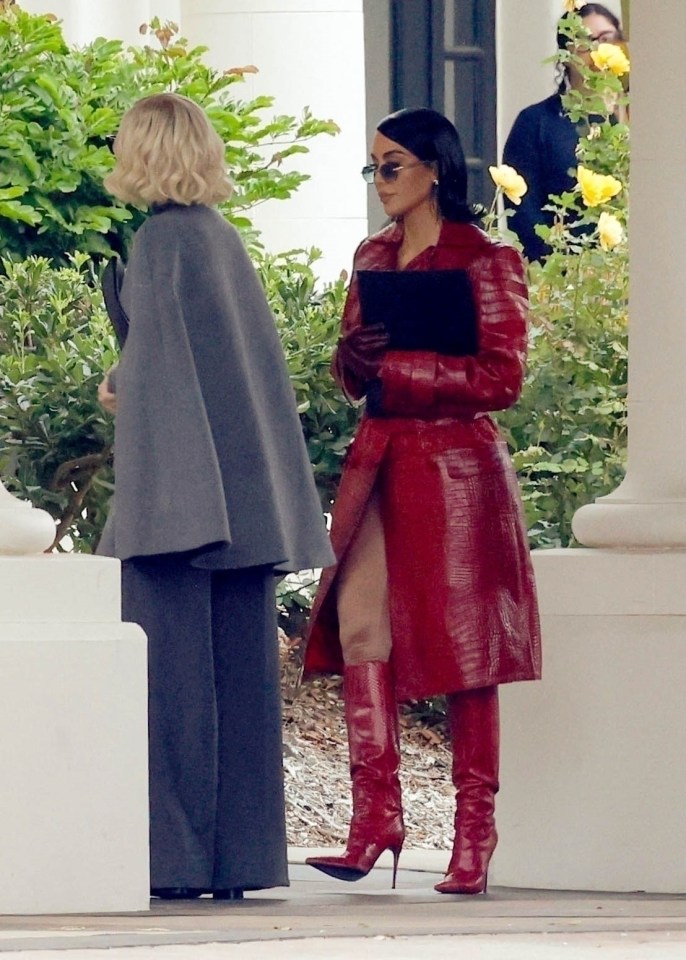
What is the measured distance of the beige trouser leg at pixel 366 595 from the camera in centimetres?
636

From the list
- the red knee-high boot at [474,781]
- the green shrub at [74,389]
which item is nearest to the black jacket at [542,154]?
the green shrub at [74,389]

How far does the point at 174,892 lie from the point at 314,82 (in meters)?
6.46

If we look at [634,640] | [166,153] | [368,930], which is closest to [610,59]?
[634,640]

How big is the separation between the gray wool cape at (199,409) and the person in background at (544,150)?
3.45m

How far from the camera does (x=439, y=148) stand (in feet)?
Answer: 21.0

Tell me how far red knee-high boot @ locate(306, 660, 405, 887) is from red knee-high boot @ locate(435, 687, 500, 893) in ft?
0.47

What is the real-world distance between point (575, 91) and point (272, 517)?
11.4ft

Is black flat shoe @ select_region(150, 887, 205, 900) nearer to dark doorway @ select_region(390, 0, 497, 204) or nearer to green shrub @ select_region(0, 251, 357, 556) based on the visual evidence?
green shrub @ select_region(0, 251, 357, 556)

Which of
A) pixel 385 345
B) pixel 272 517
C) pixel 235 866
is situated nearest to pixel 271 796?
pixel 235 866

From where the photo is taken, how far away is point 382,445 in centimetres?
638

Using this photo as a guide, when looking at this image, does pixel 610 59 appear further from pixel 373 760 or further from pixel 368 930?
pixel 368 930

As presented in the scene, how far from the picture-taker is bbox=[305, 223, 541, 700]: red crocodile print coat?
248 inches

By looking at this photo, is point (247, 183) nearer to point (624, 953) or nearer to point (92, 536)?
point (92, 536)

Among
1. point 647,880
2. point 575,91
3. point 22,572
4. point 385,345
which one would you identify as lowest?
point 647,880
